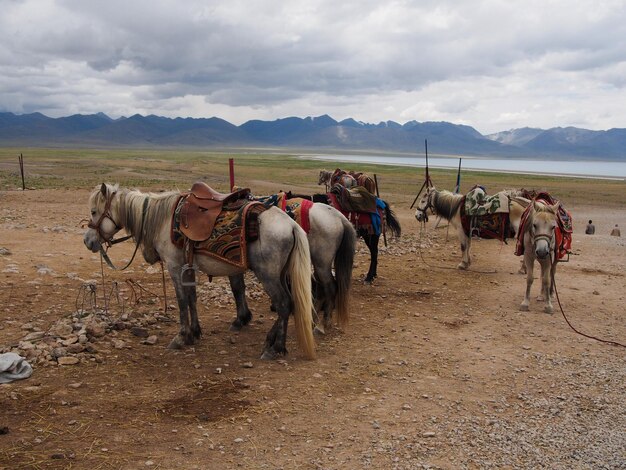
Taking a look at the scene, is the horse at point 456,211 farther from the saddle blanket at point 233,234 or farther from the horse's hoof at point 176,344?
the horse's hoof at point 176,344

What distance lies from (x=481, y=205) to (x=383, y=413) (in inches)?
299

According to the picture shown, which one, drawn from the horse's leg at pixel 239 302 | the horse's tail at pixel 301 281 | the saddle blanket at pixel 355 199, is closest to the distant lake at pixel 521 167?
the saddle blanket at pixel 355 199

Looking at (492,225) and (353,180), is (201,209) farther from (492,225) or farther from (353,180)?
(492,225)

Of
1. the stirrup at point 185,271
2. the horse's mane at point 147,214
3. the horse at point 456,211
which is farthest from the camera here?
the horse at point 456,211

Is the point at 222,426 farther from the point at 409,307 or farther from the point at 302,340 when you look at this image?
the point at 409,307

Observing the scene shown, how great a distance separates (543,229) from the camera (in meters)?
7.59

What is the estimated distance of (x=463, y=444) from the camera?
420 cm

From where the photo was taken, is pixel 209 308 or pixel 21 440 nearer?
pixel 21 440

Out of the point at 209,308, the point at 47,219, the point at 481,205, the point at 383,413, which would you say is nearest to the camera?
the point at 383,413

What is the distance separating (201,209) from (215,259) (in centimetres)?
60

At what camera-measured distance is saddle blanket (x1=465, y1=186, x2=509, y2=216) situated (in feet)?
36.3

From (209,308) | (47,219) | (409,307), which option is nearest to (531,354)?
(409,307)

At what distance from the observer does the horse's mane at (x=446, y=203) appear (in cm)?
1196

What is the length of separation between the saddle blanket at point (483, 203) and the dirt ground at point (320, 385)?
2.46m
